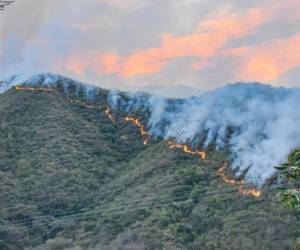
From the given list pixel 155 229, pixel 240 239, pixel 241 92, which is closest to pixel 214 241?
pixel 240 239

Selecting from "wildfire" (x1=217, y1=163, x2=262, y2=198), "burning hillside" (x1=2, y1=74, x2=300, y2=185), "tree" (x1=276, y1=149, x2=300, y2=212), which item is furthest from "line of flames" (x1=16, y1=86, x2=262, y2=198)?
"tree" (x1=276, y1=149, x2=300, y2=212)

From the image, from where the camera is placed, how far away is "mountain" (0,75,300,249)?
76.3 metres

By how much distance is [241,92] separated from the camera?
121375 mm

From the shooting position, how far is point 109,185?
101375mm

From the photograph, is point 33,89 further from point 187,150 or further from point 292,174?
point 292,174

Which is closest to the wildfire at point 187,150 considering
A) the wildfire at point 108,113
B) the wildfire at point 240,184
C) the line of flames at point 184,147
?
the line of flames at point 184,147

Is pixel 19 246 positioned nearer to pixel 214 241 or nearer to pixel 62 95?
pixel 214 241

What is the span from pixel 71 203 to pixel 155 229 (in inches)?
791

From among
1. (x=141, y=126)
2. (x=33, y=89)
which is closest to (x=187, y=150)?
(x=141, y=126)

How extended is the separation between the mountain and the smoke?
48.3 inches

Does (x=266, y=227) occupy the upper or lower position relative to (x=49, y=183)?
lower

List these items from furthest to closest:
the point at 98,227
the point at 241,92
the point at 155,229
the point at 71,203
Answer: the point at 241,92
the point at 71,203
the point at 98,227
the point at 155,229

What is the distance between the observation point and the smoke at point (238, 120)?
99.4 meters

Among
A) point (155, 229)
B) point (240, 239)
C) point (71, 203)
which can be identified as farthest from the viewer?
point (71, 203)
